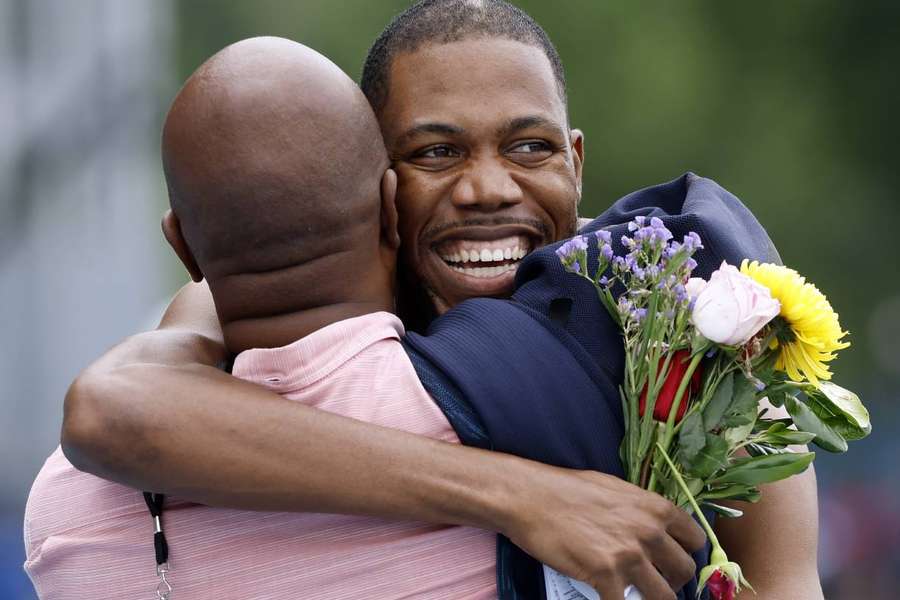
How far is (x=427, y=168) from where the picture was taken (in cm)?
301

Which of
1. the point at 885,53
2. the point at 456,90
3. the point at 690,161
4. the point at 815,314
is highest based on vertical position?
the point at 456,90

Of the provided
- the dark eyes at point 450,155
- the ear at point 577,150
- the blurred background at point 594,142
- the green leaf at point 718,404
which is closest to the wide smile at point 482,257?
the dark eyes at point 450,155

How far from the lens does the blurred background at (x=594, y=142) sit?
959cm

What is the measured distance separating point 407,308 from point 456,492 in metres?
1.07

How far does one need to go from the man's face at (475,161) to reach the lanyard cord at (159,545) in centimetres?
97

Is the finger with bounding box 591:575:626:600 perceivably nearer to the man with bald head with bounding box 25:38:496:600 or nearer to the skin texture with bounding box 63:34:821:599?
the skin texture with bounding box 63:34:821:599

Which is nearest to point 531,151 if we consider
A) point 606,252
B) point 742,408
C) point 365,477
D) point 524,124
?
point 524,124

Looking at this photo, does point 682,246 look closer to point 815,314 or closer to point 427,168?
point 815,314

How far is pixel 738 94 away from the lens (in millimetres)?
10547

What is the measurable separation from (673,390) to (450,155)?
961mm

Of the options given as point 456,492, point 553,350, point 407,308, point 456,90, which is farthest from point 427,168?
point 456,492

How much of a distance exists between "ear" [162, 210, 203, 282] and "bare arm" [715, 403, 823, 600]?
1262 millimetres

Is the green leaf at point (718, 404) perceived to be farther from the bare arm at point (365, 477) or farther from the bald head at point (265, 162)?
the bald head at point (265, 162)

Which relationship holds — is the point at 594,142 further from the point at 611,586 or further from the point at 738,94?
the point at 611,586
